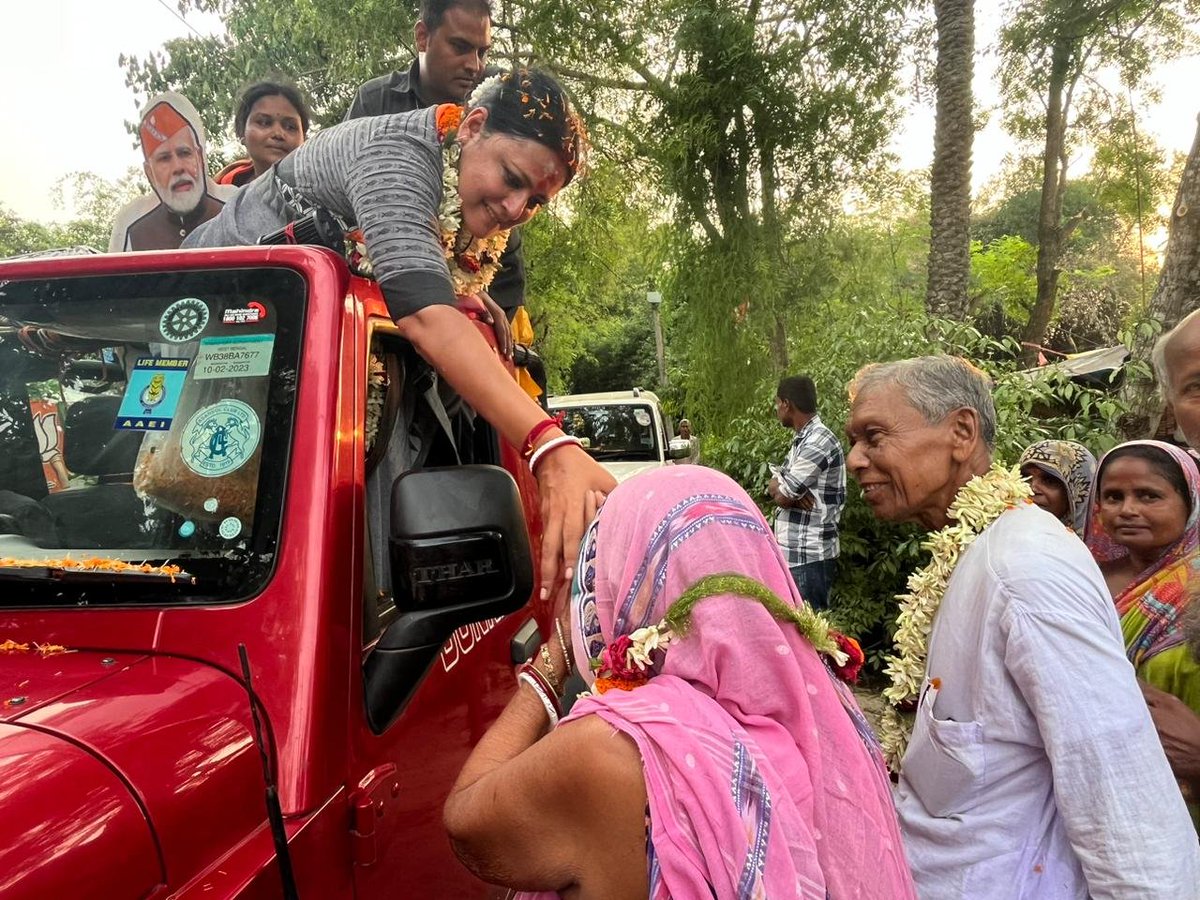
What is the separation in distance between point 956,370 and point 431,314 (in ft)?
4.05

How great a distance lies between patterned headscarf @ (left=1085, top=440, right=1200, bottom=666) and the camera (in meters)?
2.29

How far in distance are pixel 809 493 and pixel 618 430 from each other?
4906 millimetres

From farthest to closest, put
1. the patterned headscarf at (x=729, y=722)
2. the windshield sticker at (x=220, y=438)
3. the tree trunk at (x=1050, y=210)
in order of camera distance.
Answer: the tree trunk at (x=1050, y=210), the windshield sticker at (x=220, y=438), the patterned headscarf at (x=729, y=722)

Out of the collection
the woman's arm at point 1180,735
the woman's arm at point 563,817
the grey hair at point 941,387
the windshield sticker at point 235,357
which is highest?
the windshield sticker at point 235,357

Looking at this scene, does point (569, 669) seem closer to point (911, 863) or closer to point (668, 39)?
point (911, 863)

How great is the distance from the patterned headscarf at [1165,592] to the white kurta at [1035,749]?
82 centimetres

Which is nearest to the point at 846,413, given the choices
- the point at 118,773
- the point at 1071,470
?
the point at 1071,470

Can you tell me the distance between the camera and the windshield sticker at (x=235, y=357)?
1.54m

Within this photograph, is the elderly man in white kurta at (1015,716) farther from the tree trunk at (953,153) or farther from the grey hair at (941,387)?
the tree trunk at (953,153)

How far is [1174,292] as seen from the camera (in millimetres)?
4730

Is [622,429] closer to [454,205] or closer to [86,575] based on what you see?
[454,205]

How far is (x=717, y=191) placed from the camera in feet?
33.1

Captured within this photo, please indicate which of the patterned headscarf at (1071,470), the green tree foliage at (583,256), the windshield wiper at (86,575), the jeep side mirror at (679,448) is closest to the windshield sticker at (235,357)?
the windshield wiper at (86,575)

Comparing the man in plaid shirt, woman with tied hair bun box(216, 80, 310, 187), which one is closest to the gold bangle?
woman with tied hair bun box(216, 80, 310, 187)
